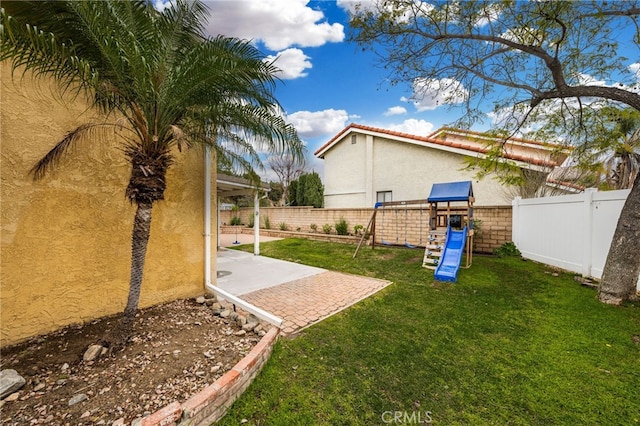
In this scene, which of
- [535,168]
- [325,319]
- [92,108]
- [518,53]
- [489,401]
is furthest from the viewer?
[535,168]

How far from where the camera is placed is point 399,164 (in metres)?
15.0

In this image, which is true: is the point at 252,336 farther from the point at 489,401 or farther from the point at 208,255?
the point at 489,401

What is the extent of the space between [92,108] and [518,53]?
31.5ft

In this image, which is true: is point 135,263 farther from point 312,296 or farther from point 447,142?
point 447,142

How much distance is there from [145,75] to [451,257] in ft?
26.3

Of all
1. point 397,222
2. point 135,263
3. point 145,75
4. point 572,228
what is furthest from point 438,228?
point 145,75

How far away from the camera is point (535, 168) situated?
10.3 meters

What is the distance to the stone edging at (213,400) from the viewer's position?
6.88 ft

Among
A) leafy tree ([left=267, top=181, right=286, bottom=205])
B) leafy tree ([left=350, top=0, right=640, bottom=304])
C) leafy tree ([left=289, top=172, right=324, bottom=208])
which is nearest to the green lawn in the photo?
leafy tree ([left=350, top=0, right=640, bottom=304])

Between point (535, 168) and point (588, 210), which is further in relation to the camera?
point (535, 168)

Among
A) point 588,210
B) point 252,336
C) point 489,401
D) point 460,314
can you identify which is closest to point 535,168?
point 588,210

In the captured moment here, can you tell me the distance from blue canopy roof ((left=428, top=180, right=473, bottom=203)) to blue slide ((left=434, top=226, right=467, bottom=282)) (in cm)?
112

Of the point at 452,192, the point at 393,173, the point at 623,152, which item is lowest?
the point at 452,192

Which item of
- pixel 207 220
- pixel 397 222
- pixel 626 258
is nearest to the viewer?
pixel 626 258
